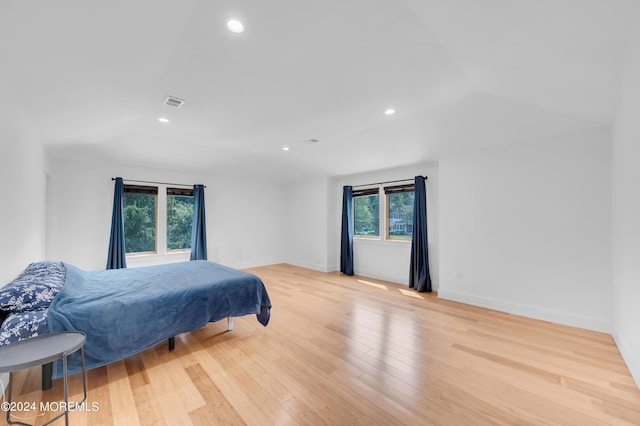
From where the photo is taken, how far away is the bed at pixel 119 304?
1.88 metres

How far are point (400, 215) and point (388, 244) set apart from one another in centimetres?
65

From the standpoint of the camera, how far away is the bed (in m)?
1.88

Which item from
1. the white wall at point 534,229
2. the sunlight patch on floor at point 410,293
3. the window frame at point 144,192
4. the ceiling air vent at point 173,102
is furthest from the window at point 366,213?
the window frame at point 144,192

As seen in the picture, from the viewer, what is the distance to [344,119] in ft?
11.4

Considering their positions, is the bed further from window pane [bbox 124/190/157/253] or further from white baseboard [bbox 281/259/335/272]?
white baseboard [bbox 281/259/335/272]

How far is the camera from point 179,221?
233 inches

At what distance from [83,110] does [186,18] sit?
187 centimetres

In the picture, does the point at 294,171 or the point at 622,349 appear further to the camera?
the point at 294,171

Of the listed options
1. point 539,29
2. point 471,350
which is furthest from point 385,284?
point 539,29

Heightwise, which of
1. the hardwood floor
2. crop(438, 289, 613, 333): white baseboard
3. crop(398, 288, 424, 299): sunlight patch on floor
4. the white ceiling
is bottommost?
crop(398, 288, 424, 299): sunlight patch on floor

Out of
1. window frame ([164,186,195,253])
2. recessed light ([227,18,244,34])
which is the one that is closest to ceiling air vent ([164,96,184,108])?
recessed light ([227,18,244,34])

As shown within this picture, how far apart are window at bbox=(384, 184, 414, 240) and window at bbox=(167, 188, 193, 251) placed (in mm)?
4389

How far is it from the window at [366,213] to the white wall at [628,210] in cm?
360

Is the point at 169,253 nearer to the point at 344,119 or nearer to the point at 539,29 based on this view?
the point at 344,119
